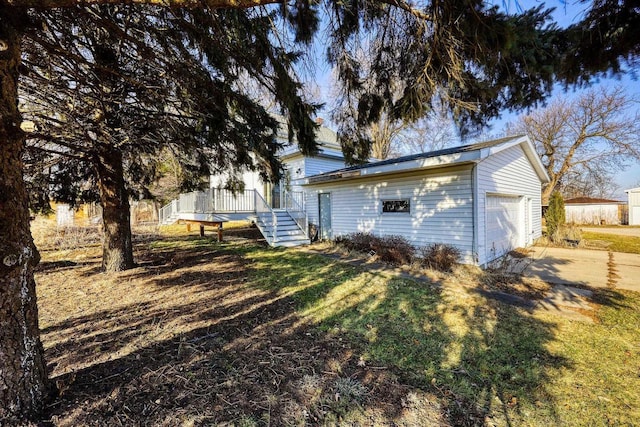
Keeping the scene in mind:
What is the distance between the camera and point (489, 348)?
329 centimetres

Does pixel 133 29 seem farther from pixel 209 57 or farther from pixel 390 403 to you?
pixel 390 403

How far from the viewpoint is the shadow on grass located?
7.43ft

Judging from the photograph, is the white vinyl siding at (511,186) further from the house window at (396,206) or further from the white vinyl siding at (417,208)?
the house window at (396,206)

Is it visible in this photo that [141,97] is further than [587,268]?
No

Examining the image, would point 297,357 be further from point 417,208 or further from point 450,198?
point 417,208

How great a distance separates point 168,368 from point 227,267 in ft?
14.9

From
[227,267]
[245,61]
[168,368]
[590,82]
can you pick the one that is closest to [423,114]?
[590,82]

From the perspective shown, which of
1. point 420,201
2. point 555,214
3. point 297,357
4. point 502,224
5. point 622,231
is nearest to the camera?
point 297,357

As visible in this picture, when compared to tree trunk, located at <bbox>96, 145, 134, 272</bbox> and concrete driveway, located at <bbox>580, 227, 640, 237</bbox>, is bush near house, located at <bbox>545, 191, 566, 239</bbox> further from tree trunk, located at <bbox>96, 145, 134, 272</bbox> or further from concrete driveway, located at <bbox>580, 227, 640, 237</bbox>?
tree trunk, located at <bbox>96, 145, 134, 272</bbox>

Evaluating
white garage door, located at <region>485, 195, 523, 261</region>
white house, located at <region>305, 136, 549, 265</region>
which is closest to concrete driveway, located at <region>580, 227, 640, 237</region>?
white house, located at <region>305, 136, 549, 265</region>

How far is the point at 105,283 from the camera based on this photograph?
19.0ft

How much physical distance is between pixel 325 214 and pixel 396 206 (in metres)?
3.80

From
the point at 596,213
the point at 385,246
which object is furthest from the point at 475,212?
the point at 596,213

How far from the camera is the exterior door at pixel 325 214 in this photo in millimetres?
11922
